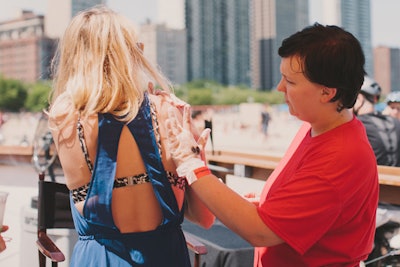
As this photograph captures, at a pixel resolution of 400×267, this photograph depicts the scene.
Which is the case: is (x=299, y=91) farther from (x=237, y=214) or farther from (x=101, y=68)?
(x=101, y=68)

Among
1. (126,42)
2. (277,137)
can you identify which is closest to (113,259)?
(126,42)

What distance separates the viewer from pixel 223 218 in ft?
3.34

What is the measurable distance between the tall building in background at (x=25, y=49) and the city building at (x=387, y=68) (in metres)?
47.5

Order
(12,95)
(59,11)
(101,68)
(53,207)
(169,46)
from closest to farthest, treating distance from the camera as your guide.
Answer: (101,68) < (53,207) < (12,95) < (59,11) < (169,46)

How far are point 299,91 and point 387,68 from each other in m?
84.7

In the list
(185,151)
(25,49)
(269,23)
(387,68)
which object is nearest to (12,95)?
(25,49)

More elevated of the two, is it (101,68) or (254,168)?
(101,68)

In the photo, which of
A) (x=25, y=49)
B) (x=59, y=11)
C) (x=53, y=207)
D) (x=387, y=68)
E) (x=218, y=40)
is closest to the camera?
(x=53, y=207)

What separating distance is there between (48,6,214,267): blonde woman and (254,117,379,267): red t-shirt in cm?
28

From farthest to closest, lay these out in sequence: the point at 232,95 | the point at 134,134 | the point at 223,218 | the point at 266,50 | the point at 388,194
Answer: the point at 266,50, the point at 232,95, the point at 388,194, the point at 134,134, the point at 223,218

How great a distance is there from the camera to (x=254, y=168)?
2936 mm

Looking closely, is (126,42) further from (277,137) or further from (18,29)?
(18,29)

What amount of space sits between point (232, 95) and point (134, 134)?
66498 millimetres

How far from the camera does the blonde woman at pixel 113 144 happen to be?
3.76 feet
